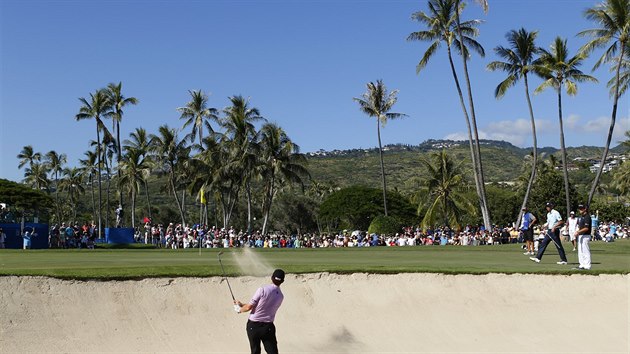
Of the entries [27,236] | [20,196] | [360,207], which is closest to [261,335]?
[27,236]

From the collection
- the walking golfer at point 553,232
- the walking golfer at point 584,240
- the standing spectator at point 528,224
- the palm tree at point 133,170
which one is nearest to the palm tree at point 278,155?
the palm tree at point 133,170

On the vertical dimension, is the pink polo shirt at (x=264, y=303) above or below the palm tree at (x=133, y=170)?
below

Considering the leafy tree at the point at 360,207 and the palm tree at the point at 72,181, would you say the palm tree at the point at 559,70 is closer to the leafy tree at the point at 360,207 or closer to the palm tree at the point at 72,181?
the leafy tree at the point at 360,207

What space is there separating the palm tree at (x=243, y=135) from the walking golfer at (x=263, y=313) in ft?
164

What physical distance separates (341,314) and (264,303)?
5376 mm

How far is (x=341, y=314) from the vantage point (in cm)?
1526

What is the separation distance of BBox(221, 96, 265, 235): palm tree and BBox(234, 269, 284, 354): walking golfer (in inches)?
1971

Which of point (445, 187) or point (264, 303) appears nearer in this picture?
point (264, 303)

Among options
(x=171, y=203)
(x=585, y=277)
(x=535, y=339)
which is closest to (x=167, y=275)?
(x=535, y=339)

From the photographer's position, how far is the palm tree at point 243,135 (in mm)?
61219

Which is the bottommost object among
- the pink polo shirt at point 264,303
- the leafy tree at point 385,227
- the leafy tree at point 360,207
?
the pink polo shirt at point 264,303

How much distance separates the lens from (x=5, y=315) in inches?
522

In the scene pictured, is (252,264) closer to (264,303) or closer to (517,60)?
(264,303)

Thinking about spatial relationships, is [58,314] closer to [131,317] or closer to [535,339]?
[131,317]
